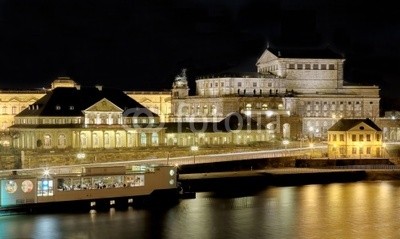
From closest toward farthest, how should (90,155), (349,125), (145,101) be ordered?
(90,155) → (349,125) → (145,101)

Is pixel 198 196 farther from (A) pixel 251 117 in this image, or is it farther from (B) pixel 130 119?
(A) pixel 251 117

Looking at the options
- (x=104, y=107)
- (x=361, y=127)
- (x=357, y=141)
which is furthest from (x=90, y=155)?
(x=361, y=127)

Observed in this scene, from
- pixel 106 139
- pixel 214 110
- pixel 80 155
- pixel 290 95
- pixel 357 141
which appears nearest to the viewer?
pixel 80 155

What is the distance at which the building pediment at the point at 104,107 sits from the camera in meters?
76.4

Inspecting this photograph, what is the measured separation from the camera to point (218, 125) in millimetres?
81625

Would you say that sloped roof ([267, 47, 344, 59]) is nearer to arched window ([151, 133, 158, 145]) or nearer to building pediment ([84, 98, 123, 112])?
arched window ([151, 133, 158, 145])

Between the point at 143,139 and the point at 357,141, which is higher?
the point at 143,139

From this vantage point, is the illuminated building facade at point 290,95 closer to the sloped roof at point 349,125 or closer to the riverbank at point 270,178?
the sloped roof at point 349,125

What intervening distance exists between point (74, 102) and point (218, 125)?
15356 millimetres

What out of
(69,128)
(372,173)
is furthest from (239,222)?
(69,128)

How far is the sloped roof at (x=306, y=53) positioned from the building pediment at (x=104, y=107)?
25.2 metres

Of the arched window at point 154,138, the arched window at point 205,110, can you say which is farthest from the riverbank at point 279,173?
the arched window at point 205,110

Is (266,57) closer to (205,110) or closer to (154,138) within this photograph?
(205,110)

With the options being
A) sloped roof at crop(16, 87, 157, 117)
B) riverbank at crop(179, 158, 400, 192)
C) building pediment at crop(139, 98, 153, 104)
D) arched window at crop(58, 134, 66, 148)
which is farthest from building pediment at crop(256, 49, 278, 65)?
arched window at crop(58, 134, 66, 148)
